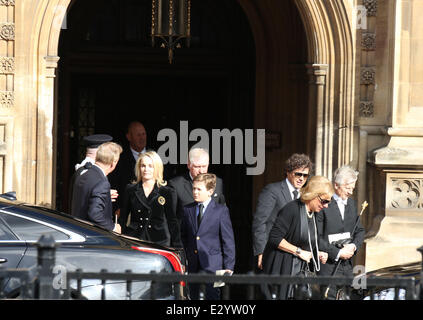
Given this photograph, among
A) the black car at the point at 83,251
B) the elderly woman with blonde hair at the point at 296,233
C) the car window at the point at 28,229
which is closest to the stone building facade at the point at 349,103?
the elderly woman with blonde hair at the point at 296,233

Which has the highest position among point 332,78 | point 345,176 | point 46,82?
point 332,78

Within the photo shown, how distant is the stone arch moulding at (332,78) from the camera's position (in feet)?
37.8

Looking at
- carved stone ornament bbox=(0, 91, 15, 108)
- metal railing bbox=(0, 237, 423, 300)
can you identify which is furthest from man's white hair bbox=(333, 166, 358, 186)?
carved stone ornament bbox=(0, 91, 15, 108)

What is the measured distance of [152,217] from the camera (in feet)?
30.3

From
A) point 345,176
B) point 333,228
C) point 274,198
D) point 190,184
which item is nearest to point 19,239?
point 190,184

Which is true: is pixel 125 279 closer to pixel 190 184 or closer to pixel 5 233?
pixel 5 233

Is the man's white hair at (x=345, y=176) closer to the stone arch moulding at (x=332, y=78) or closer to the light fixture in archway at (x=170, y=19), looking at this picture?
the stone arch moulding at (x=332, y=78)

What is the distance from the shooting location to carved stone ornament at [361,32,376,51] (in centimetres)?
1152

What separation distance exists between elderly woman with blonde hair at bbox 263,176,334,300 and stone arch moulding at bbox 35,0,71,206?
141 inches

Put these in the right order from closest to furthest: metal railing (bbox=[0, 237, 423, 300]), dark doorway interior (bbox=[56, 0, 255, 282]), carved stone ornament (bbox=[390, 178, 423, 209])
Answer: metal railing (bbox=[0, 237, 423, 300]) < carved stone ornament (bbox=[390, 178, 423, 209]) < dark doorway interior (bbox=[56, 0, 255, 282])

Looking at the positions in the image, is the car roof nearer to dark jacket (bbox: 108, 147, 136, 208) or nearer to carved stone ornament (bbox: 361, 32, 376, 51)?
dark jacket (bbox: 108, 147, 136, 208)

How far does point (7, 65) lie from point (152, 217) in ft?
9.50
